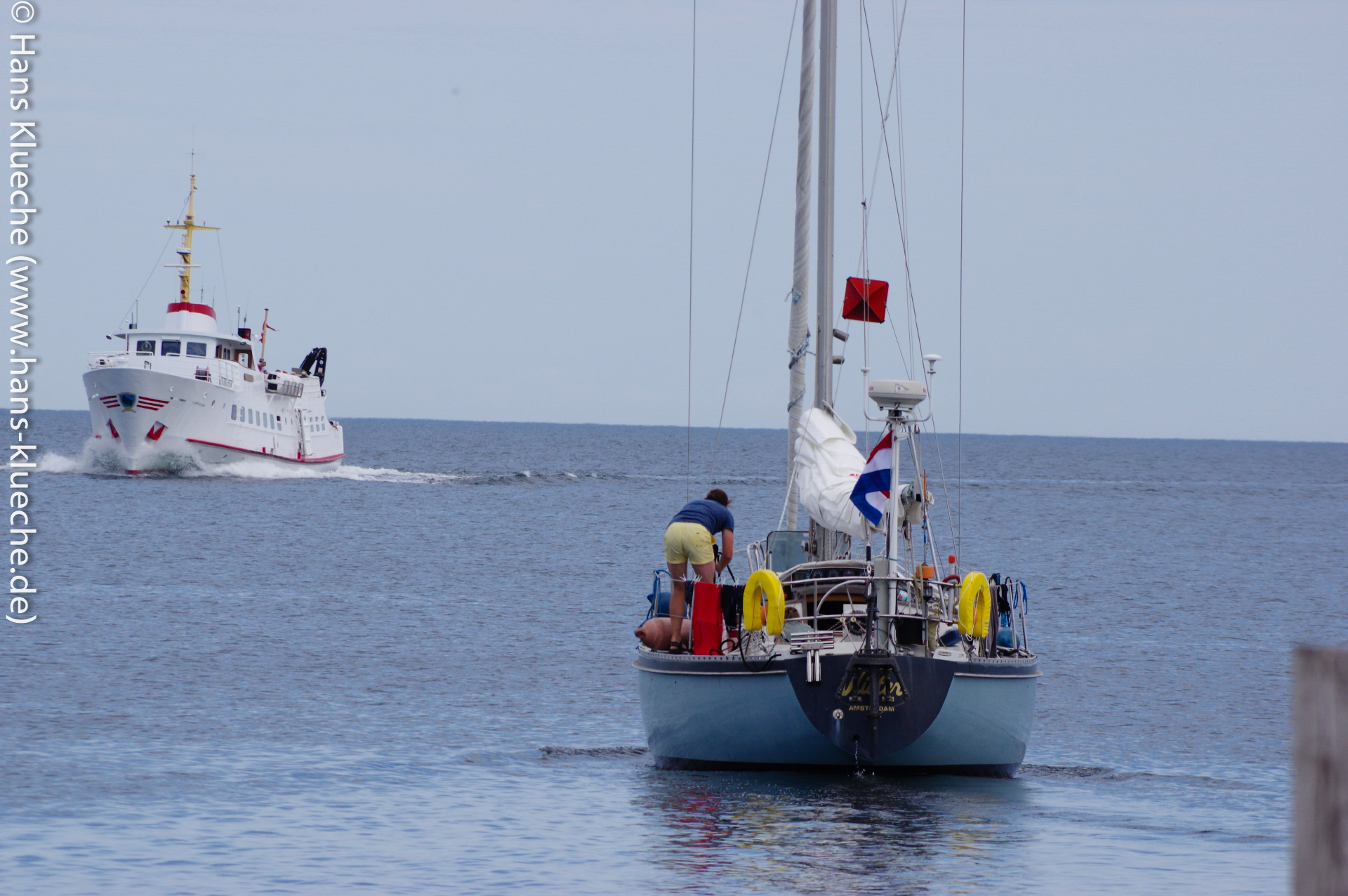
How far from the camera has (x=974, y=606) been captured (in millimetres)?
14914

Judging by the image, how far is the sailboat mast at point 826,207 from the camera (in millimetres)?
18062

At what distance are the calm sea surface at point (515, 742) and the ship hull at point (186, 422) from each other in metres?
16.9

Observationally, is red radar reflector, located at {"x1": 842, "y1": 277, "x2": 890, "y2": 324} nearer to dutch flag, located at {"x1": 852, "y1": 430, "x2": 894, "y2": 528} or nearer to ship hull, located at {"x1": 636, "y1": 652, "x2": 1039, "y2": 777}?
dutch flag, located at {"x1": 852, "y1": 430, "x2": 894, "y2": 528}

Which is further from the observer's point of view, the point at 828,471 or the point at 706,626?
the point at 828,471

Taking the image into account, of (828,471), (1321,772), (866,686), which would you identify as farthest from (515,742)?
(1321,772)

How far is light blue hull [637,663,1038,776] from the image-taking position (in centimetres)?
1451

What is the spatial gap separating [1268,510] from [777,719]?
78904mm

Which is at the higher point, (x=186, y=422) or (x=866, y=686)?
(x=186, y=422)

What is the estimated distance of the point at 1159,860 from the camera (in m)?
13.0

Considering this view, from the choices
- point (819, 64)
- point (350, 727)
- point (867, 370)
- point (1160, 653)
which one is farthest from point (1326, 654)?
point (1160, 653)

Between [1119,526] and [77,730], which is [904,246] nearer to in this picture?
[77,730]

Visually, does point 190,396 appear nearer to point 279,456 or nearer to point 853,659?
point 279,456

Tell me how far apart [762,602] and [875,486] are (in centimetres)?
163

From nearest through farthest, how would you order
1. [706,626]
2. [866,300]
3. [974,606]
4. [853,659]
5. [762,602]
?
Result: 1. [853,659]
2. [762,602]
3. [974,606]
4. [706,626]
5. [866,300]
